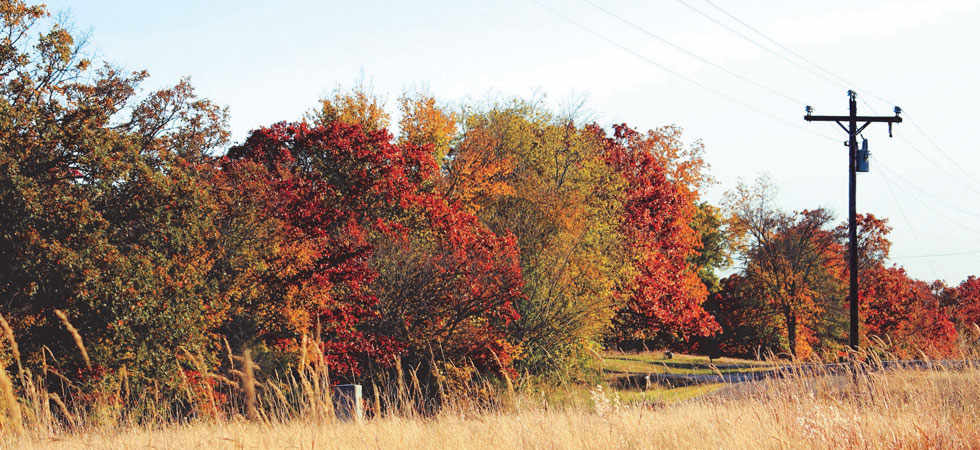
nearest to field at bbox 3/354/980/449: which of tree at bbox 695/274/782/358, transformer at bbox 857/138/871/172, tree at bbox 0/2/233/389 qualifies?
tree at bbox 0/2/233/389

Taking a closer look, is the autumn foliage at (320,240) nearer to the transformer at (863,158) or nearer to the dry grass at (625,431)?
the dry grass at (625,431)

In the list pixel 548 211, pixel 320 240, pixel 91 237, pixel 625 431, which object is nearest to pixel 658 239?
pixel 548 211

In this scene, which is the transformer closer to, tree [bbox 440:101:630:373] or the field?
tree [bbox 440:101:630:373]

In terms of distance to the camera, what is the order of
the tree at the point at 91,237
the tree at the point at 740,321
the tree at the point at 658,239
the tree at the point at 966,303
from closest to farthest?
the tree at the point at 91,237, the tree at the point at 658,239, the tree at the point at 740,321, the tree at the point at 966,303

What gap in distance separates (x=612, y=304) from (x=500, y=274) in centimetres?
482

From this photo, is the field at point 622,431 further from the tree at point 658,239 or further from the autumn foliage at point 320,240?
the tree at point 658,239

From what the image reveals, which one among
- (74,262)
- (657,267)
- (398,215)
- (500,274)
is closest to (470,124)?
(657,267)

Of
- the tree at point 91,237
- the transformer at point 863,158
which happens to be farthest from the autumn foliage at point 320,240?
the transformer at point 863,158

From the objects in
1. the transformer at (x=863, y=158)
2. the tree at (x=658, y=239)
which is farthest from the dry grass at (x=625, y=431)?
the tree at (x=658, y=239)

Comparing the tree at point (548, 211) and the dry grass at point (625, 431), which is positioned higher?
the tree at point (548, 211)

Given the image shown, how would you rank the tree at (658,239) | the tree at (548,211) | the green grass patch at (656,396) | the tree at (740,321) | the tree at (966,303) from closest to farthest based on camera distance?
the green grass patch at (656,396), the tree at (548,211), the tree at (658,239), the tree at (740,321), the tree at (966,303)

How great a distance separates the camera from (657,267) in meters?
30.7

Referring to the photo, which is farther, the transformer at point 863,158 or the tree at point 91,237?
the transformer at point 863,158

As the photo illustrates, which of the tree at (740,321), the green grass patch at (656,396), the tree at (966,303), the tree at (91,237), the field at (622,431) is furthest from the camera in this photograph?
the tree at (966,303)
